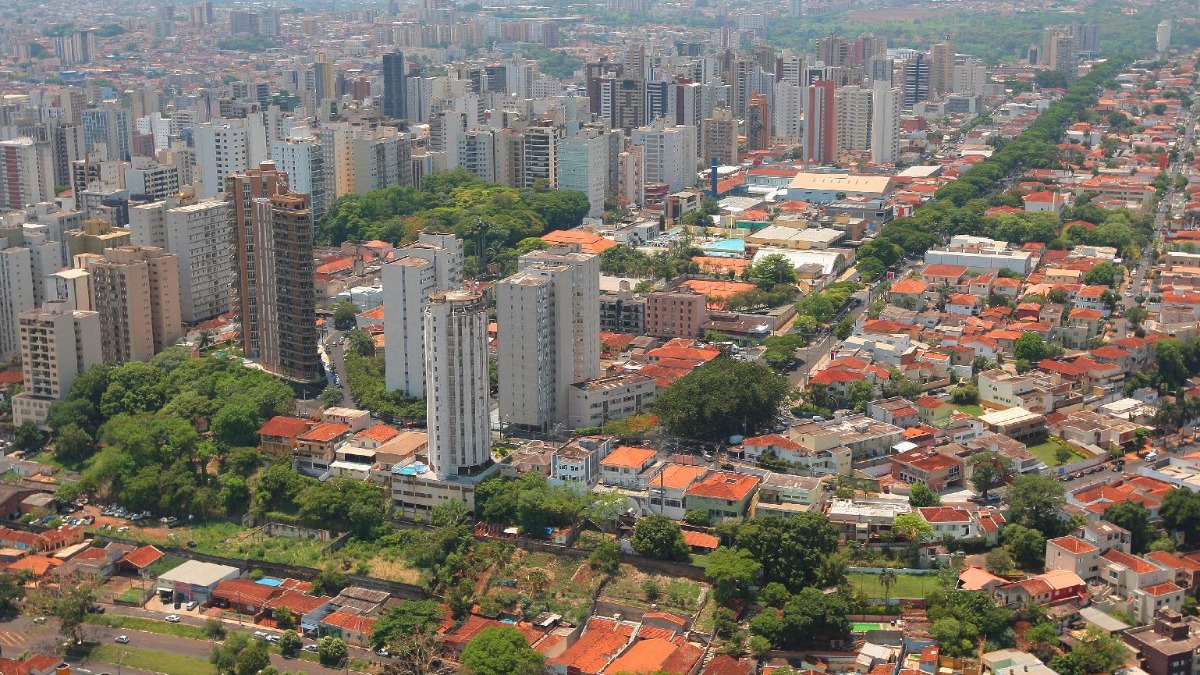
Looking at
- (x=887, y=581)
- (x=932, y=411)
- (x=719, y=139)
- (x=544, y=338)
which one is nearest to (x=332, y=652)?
(x=887, y=581)

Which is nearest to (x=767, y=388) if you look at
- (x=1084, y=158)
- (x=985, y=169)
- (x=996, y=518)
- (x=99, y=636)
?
(x=996, y=518)

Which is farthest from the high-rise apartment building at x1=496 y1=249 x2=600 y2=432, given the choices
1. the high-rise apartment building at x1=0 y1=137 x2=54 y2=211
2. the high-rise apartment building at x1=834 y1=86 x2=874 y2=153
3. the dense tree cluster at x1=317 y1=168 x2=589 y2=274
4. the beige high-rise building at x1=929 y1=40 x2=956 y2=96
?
the beige high-rise building at x1=929 y1=40 x2=956 y2=96

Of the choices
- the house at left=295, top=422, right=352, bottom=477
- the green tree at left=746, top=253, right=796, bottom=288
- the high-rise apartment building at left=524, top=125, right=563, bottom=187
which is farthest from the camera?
the high-rise apartment building at left=524, top=125, right=563, bottom=187

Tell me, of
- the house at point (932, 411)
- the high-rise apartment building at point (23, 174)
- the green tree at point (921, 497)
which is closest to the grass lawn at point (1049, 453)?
the house at point (932, 411)

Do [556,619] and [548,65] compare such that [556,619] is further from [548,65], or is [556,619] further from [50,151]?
[548,65]

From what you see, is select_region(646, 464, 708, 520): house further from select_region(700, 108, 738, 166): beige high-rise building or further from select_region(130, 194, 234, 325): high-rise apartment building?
select_region(700, 108, 738, 166): beige high-rise building

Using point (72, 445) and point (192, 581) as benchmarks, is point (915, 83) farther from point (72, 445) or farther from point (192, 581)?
point (192, 581)
